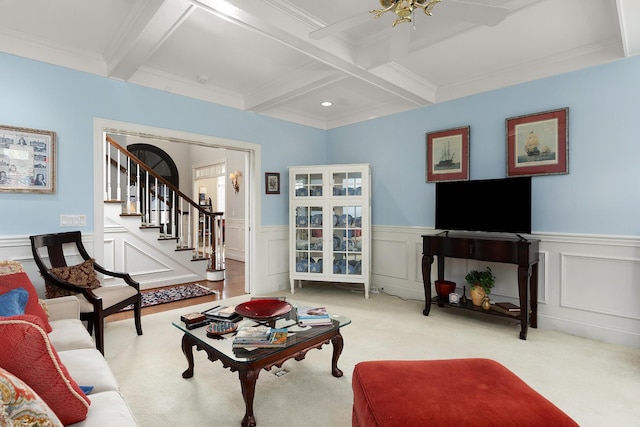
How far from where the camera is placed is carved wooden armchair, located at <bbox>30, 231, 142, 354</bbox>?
8.58 feet

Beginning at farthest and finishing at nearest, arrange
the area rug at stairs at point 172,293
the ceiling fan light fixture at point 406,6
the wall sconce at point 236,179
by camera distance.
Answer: the wall sconce at point 236,179, the area rug at stairs at point 172,293, the ceiling fan light fixture at point 406,6

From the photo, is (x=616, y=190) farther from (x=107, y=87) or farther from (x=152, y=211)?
(x=152, y=211)

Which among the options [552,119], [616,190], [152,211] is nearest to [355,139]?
[552,119]

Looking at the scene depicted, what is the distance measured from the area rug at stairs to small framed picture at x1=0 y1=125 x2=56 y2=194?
70.1 inches

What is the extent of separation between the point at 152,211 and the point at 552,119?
18.3 ft

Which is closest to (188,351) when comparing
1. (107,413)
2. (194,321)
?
(194,321)

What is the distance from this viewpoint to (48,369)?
105 centimetres

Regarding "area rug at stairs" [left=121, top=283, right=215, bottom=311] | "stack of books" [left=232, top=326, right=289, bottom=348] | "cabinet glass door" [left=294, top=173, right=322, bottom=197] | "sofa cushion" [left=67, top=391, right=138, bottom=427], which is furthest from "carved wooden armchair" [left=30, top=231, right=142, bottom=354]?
"cabinet glass door" [left=294, top=173, right=322, bottom=197]

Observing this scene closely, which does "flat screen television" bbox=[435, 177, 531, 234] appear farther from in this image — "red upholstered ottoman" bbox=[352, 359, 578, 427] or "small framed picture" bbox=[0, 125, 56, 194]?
"small framed picture" bbox=[0, 125, 56, 194]

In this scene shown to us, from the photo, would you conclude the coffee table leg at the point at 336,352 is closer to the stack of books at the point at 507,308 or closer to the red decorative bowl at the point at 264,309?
the red decorative bowl at the point at 264,309

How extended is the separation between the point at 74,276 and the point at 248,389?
2.06 metres

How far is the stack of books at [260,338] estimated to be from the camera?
189 centimetres

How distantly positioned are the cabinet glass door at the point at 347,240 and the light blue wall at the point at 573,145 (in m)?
0.66

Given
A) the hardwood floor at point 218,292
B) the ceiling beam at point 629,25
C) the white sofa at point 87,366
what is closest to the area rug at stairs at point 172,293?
the hardwood floor at point 218,292
